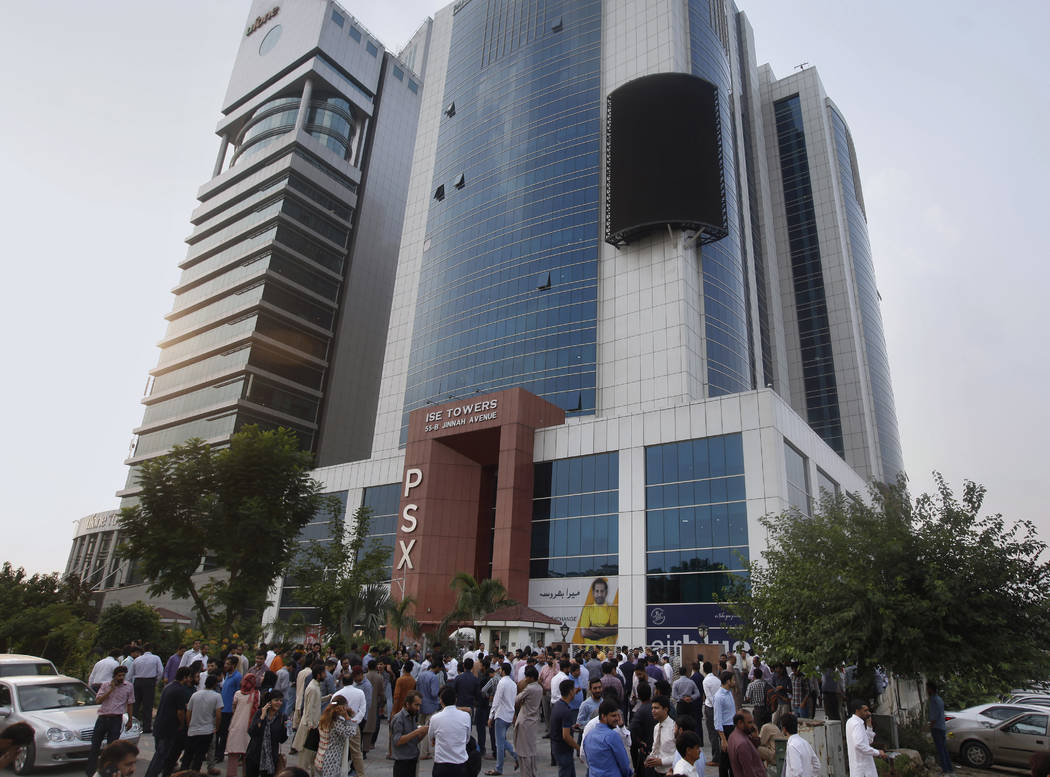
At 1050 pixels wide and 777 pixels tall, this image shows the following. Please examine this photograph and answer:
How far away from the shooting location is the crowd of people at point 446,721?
7.99 metres

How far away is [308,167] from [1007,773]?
295ft

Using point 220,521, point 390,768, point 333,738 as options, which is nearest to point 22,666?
point 390,768

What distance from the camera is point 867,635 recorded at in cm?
1498

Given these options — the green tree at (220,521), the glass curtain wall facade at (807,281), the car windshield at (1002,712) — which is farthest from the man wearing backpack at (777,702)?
the glass curtain wall facade at (807,281)

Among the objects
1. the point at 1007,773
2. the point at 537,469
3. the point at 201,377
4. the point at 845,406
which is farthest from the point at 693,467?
the point at 201,377

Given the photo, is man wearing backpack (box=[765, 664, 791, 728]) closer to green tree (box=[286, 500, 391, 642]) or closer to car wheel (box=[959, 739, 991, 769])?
car wheel (box=[959, 739, 991, 769])

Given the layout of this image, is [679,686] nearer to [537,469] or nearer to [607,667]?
[607,667]

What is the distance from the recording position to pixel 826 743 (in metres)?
13.2

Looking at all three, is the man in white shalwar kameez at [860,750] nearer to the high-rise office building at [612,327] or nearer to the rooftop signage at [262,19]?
the high-rise office building at [612,327]

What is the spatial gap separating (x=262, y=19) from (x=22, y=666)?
11728 cm

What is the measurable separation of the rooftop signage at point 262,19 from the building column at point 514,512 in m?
95.2

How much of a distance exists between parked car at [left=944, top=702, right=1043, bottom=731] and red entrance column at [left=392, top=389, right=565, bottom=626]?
1023 inches

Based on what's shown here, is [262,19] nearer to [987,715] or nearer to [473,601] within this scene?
[473,601]

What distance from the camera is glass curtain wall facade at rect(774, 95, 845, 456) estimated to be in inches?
3103
